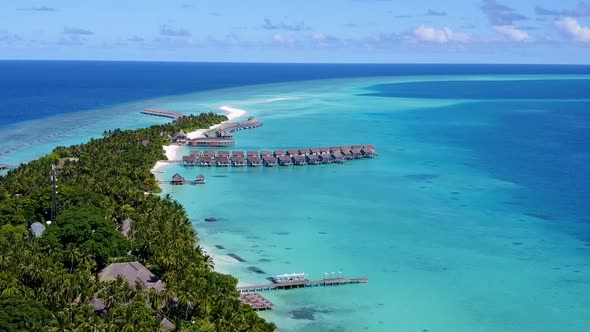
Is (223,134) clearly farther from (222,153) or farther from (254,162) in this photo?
(254,162)

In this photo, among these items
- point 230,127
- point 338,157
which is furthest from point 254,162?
point 230,127

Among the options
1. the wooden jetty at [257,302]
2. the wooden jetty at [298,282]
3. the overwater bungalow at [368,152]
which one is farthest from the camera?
the overwater bungalow at [368,152]

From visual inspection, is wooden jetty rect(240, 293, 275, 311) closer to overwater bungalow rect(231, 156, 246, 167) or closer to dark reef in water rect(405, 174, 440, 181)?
dark reef in water rect(405, 174, 440, 181)

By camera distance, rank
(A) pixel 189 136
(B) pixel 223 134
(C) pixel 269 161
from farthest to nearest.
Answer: (B) pixel 223 134
(A) pixel 189 136
(C) pixel 269 161

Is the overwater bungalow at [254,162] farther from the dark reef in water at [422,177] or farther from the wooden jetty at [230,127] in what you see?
the wooden jetty at [230,127]

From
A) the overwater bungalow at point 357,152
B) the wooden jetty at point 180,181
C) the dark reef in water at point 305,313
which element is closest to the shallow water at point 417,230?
the dark reef in water at point 305,313
